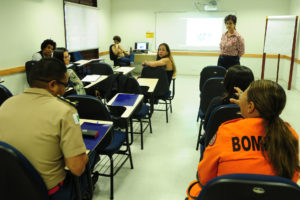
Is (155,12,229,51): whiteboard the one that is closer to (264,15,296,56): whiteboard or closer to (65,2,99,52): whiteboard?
(264,15,296,56): whiteboard

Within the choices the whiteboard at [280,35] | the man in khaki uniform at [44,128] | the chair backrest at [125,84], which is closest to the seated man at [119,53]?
the whiteboard at [280,35]

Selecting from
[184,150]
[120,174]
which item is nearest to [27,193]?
[120,174]

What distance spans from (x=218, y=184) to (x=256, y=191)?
4.9 inches

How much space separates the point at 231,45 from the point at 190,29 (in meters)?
4.06

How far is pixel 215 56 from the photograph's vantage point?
8320 millimetres

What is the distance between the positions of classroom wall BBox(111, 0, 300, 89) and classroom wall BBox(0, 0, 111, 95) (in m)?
3.09

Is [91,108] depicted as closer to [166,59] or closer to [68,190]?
[68,190]

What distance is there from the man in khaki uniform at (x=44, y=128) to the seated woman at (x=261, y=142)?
70cm

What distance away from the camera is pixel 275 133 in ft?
3.30

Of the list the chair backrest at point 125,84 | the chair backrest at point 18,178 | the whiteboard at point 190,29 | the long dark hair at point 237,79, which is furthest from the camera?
the whiteboard at point 190,29

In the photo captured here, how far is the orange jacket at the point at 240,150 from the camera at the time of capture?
1.01 metres

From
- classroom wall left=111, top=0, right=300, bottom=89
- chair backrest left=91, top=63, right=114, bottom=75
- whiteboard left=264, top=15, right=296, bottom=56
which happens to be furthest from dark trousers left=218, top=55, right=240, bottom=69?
classroom wall left=111, top=0, right=300, bottom=89

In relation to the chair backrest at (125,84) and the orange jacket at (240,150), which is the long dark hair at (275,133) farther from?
the chair backrest at (125,84)

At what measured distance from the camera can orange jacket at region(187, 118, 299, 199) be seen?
101 centimetres
